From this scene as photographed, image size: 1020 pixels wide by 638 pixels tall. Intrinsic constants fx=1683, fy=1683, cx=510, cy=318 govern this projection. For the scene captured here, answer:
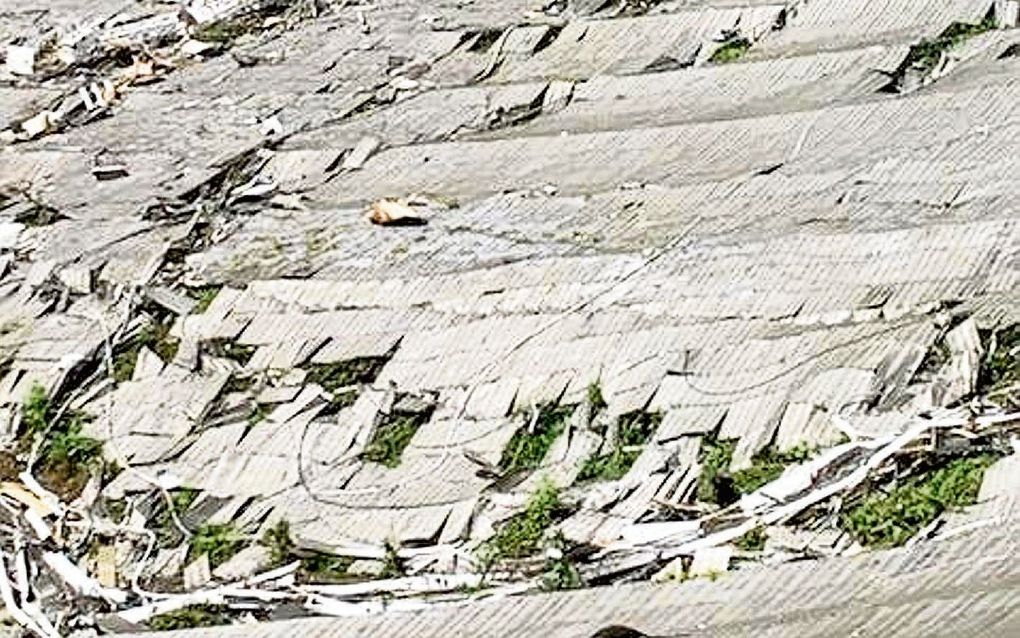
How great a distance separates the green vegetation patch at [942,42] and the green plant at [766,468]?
213 centimetres

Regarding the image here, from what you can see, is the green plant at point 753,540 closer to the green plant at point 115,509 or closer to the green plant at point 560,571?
the green plant at point 560,571

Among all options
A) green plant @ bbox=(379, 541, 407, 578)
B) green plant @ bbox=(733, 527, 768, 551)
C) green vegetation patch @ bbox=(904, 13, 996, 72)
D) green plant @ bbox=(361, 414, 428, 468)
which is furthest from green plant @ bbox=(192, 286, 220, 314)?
green vegetation patch @ bbox=(904, 13, 996, 72)

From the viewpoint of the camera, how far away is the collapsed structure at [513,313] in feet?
11.6

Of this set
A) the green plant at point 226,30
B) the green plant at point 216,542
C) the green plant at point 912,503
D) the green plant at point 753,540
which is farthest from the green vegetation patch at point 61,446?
the green plant at point 226,30

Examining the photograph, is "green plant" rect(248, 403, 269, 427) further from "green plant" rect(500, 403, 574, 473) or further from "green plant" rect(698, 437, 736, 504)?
"green plant" rect(698, 437, 736, 504)

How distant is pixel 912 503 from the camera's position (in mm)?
3309

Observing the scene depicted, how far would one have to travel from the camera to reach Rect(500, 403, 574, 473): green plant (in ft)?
12.4

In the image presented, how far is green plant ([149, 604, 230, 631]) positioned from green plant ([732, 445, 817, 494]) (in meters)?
1.12

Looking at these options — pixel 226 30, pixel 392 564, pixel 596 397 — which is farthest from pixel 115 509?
pixel 226 30

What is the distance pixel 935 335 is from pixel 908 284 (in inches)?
11.4

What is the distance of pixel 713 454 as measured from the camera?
3.64 m

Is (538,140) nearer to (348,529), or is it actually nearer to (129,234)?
(129,234)

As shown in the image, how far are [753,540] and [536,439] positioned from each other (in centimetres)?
68

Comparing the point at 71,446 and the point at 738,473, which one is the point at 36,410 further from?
the point at 738,473
